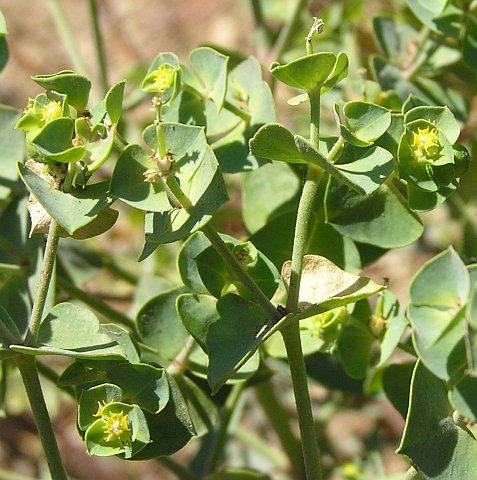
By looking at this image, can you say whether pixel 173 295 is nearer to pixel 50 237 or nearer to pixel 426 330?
pixel 50 237

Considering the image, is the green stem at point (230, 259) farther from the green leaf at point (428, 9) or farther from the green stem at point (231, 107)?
the green leaf at point (428, 9)

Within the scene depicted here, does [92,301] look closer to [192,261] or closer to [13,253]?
[13,253]

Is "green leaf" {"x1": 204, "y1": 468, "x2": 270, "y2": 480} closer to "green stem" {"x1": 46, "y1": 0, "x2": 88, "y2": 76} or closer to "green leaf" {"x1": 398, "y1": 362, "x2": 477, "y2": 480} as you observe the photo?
"green leaf" {"x1": 398, "y1": 362, "x2": 477, "y2": 480}

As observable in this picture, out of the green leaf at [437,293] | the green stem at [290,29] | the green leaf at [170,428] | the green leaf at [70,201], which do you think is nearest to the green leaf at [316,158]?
the green leaf at [437,293]

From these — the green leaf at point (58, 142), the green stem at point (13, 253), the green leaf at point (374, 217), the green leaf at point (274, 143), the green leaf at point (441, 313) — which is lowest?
the green stem at point (13, 253)

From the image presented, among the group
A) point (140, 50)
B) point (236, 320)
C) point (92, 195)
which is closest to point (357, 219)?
point (236, 320)
